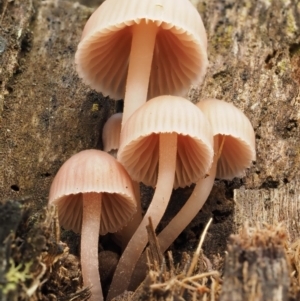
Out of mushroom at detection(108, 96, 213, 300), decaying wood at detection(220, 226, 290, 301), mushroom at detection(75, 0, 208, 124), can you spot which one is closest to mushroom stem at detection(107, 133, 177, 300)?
mushroom at detection(108, 96, 213, 300)

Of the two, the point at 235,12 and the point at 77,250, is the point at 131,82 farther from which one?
the point at 235,12

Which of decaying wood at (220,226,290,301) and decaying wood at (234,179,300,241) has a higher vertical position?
decaying wood at (234,179,300,241)

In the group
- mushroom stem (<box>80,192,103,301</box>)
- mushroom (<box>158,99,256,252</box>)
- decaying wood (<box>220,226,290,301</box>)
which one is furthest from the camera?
mushroom (<box>158,99,256,252</box>)

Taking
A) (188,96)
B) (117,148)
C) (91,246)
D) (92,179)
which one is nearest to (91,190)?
(92,179)

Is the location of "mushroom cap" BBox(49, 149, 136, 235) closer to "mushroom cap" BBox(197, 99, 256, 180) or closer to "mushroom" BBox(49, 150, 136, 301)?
"mushroom" BBox(49, 150, 136, 301)

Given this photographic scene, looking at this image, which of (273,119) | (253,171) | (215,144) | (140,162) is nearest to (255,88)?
(273,119)

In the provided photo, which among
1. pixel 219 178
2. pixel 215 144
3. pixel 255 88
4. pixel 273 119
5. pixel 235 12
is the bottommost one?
pixel 219 178
